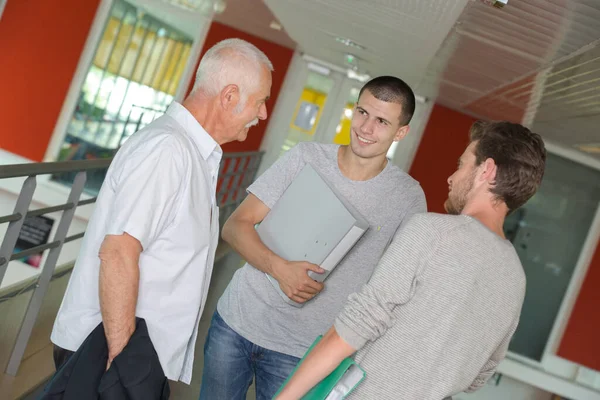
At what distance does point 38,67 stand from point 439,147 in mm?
4642

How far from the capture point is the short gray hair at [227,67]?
150 cm

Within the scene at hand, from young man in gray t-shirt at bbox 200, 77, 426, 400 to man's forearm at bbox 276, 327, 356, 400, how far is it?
0.53 metres

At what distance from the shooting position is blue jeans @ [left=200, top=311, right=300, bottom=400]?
1.87 meters

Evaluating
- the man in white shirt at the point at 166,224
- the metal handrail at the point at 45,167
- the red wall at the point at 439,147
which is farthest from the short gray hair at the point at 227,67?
the red wall at the point at 439,147

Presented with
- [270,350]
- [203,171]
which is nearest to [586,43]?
[270,350]

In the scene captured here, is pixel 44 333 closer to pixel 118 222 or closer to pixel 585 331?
pixel 118 222

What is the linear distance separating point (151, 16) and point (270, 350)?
7.18 m

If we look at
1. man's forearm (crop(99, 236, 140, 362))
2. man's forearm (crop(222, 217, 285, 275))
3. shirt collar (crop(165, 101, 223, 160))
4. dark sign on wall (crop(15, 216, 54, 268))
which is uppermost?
shirt collar (crop(165, 101, 223, 160))

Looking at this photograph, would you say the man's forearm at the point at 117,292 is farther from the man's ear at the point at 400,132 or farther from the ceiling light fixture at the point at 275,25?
the ceiling light fixture at the point at 275,25

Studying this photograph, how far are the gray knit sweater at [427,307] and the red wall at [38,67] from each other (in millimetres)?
7622

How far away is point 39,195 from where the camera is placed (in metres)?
8.30

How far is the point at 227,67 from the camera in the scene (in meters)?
1.50

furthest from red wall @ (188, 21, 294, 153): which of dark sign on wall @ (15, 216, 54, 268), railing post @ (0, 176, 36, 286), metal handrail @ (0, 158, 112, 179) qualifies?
railing post @ (0, 176, 36, 286)

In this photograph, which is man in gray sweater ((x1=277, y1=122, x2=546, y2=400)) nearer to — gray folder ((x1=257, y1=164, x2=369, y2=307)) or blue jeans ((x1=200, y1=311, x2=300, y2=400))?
gray folder ((x1=257, y1=164, x2=369, y2=307))
